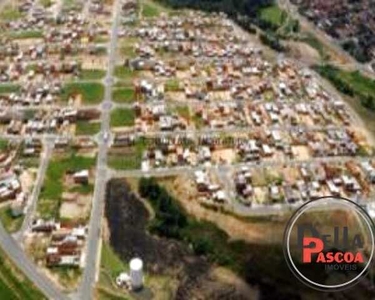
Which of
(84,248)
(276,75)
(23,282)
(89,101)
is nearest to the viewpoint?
(23,282)

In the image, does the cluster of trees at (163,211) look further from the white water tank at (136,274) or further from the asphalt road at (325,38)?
the asphalt road at (325,38)

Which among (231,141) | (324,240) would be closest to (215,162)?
(231,141)

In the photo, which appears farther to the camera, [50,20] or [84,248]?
[50,20]

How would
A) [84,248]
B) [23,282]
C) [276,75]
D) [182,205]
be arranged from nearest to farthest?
[23,282]
[84,248]
[182,205]
[276,75]

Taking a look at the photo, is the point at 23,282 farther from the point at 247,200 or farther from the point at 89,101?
the point at 89,101

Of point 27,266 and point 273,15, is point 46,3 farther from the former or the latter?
point 27,266

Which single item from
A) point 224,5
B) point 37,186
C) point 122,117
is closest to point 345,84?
point 122,117
